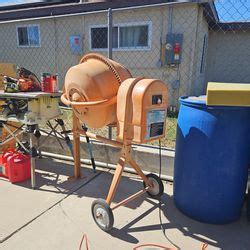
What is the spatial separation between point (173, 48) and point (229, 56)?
356cm

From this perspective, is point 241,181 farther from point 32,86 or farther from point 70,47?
point 70,47

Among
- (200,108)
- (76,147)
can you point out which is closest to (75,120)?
(76,147)

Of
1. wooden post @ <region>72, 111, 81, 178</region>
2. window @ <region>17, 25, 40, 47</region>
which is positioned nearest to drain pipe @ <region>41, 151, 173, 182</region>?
wooden post @ <region>72, 111, 81, 178</region>

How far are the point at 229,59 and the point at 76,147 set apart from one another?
867cm

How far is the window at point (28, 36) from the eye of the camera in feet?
32.0

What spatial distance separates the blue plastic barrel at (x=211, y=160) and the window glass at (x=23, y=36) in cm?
964

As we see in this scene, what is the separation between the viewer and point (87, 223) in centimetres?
233

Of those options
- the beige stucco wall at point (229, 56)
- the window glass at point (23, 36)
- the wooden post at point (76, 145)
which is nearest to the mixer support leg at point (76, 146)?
the wooden post at point (76, 145)

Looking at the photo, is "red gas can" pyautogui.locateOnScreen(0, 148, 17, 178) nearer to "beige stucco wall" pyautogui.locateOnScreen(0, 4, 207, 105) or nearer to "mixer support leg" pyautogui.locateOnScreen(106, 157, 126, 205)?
"mixer support leg" pyautogui.locateOnScreen(106, 157, 126, 205)

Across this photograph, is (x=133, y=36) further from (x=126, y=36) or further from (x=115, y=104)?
(x=115, y=104)

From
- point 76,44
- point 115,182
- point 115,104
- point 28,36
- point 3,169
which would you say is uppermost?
point 28,36

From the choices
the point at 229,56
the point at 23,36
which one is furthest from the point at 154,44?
the point at 23,36

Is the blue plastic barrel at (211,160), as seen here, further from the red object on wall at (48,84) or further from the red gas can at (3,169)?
the red gas can at (3,169)

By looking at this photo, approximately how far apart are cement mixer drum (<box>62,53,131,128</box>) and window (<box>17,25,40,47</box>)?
851cm
